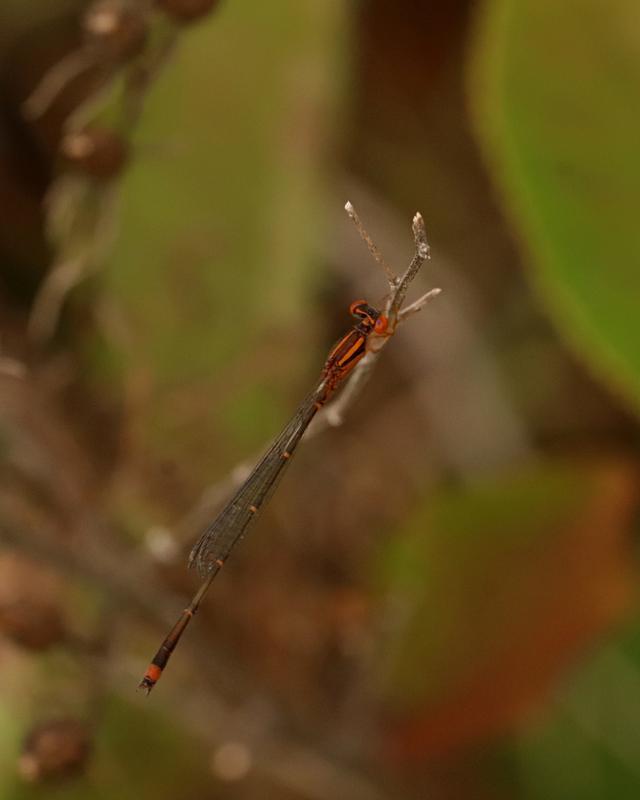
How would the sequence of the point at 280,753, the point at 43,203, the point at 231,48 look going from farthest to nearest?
the point at 43,203
the point at 231,48
the point at 280,753

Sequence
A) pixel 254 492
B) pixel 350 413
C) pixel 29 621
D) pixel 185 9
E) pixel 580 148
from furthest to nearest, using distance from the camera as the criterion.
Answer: pixel 350 413 < pixel 580 148 < pixel 254 492 < pixel 29 621 < pixel 185 9

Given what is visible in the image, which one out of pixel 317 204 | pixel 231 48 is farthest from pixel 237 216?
pixel 231 48

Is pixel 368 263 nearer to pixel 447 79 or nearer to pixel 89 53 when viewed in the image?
pixel 447 79

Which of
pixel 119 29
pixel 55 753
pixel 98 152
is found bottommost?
pixel 55 753

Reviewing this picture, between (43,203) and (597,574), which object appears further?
(43,203)

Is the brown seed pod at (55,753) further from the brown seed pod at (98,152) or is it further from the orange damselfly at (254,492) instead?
the brown seed pod at (98,152)

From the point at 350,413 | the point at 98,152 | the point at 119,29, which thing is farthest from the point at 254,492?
the point at 350,413

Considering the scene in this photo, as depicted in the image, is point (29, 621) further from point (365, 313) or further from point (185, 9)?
point (185, 9)

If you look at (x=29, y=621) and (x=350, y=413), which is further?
(x=350, y=413)
